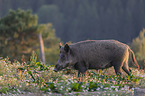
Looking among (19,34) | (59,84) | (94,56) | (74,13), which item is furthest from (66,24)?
(59,84)

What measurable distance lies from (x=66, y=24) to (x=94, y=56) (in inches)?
2877

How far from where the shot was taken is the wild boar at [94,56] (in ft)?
26.4

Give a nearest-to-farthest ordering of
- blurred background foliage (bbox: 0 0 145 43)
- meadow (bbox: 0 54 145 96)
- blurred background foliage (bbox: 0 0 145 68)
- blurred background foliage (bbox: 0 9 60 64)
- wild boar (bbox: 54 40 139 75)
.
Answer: meadow (bbox: 0 54 145 96), wild boar (bbox: 54 40 139 75), blurred background foliage (bbox: 0 0 145 68), blurred background foliage (bbox: 0 9 60 64), blurred background foliage (bbox: 0 0 145 43)

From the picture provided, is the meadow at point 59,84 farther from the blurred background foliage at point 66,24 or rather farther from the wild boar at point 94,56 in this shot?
the blurred background foliage at point 66,24

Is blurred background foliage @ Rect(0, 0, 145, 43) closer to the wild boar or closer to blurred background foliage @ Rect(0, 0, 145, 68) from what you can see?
blurred background foliage @ Rect(0, 0, 145, 68)

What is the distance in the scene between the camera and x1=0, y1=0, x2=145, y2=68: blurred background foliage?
26872 millimetres

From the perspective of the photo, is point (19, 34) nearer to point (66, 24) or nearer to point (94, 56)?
point (94, 56)

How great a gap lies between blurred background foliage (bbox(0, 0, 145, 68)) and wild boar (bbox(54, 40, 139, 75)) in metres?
2.10

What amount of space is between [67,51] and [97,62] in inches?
37.7

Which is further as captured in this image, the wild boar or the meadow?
the wild boar

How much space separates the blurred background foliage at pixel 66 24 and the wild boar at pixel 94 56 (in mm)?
2095

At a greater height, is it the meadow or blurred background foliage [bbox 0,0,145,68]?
blurred background foliage [bbox 0,0,145,68]

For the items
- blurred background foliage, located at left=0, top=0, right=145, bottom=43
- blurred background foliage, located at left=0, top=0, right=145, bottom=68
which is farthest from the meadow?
blurred background foliage, located at left=0, top=0, right=145, bottom=43

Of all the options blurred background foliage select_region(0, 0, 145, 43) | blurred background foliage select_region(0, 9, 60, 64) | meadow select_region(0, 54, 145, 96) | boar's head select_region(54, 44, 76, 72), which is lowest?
meadow select_region(0, 54, 145, 96)
